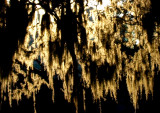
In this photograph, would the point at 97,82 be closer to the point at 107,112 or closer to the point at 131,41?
the point at 131,41

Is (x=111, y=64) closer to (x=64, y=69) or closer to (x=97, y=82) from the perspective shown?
(x=97, y=82)

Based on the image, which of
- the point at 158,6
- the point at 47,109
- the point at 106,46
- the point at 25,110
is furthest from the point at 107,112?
the point at 158,6

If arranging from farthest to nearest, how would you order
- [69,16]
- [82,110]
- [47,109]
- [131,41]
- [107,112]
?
1. [107,112]
2. [47,109]
3. [131,41]
4. [82,110]
5. [69,16]

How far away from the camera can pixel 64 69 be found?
152 inches

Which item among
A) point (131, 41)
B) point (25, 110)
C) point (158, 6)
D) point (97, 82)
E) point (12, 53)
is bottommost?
point (25, 110)

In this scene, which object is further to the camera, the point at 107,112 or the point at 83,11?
the point at 107,112

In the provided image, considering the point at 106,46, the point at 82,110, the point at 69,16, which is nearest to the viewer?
the point at 69,16

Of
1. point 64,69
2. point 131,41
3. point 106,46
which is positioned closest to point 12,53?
point 64,69

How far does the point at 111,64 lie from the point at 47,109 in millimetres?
2993

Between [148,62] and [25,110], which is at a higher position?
[148,62]

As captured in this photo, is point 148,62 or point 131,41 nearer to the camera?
point 148,62

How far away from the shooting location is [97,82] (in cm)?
419

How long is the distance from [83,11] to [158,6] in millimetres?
1754

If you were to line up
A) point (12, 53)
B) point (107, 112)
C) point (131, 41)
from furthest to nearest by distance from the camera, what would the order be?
point (107, 112)
point (131, 41)
point (12, 53)
